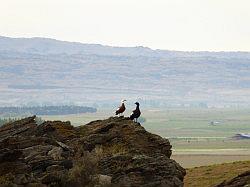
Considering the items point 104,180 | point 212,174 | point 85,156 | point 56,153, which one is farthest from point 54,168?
point 212,174

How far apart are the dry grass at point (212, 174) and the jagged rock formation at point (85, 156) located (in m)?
19.7

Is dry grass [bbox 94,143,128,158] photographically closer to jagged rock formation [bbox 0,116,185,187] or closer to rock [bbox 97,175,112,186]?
jagged rock formation [bbox 0,116,185,187]

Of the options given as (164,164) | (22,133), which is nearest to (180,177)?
(164,164)

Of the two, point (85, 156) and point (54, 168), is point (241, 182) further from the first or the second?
point (54, 168)

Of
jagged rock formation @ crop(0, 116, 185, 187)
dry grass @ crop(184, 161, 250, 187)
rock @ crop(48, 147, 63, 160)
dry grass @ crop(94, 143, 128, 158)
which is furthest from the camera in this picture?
dry grass @ crop(184, 161, 250, 187)

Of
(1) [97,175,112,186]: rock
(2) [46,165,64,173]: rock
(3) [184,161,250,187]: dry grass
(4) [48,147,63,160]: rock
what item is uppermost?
(4) [48,147,63,160]: rock

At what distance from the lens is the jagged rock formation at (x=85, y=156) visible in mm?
31422

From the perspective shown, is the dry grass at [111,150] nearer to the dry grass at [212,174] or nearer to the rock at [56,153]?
the rock at [56,153]

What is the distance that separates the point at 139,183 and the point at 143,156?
2177mm

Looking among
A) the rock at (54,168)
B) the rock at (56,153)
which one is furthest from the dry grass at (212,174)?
the rock at (54,168)

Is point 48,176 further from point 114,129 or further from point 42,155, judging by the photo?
point 114,129

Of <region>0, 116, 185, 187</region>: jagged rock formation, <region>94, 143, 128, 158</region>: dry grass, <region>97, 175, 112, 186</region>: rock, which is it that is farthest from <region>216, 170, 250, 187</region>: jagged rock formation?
<region>97, 175, 112, 186</region>: rock

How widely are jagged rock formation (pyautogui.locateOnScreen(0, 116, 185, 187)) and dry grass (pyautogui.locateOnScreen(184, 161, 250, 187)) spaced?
64.6 ft

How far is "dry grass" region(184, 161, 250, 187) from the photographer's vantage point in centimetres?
5919
